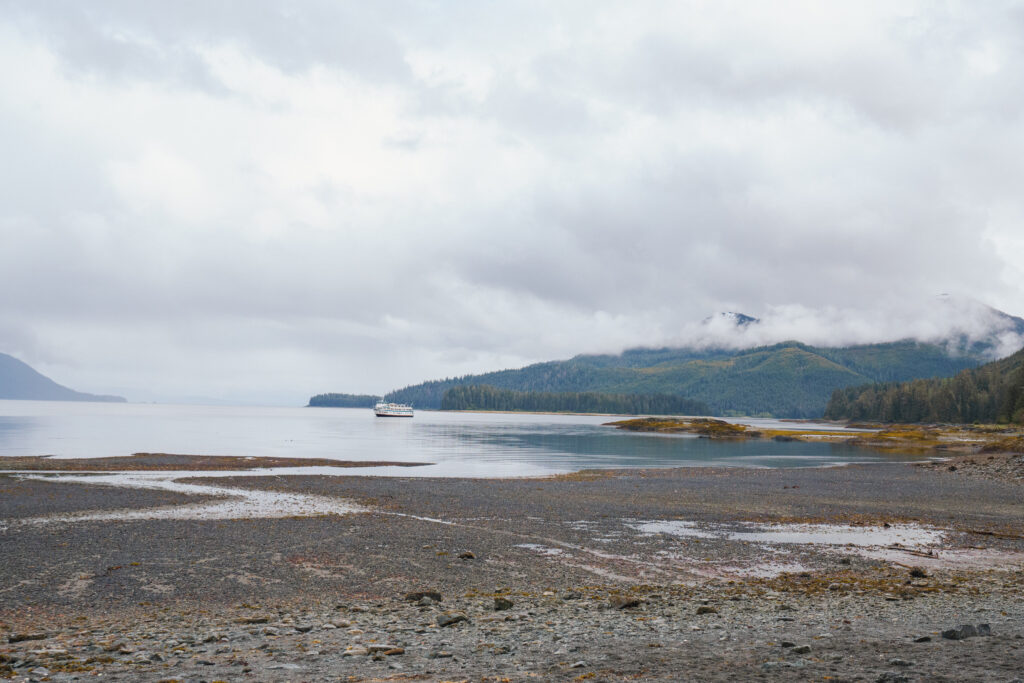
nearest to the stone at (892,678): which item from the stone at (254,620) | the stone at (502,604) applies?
the stone at (502,604)

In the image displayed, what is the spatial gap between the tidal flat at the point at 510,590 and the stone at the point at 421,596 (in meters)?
0.13

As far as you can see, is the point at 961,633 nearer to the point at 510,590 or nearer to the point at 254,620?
the point at 510,590

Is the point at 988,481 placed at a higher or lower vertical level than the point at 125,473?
lower

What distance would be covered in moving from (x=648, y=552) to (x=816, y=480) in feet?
124

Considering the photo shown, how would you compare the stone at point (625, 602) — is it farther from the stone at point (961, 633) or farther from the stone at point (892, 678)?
the stone at point (892, 678)

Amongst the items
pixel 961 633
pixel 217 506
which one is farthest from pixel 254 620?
pixel 217 506

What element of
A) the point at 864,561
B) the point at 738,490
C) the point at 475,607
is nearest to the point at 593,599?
the point at 475,607

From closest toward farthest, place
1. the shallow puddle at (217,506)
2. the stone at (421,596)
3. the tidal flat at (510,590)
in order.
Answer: the tidal flat at (510,590)
the stone at (421,596)
the shallow puddle at (217,506)

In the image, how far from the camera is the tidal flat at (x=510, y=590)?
11.8m

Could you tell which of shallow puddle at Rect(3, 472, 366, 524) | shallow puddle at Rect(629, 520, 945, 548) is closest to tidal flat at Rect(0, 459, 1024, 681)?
shallow puddle at Rect(629, 520, 945, 548)

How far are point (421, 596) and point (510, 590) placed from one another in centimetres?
278

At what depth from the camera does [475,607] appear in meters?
17.5

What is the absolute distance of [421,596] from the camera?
18.4 metres

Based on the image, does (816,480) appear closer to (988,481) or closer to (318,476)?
(988,481)
